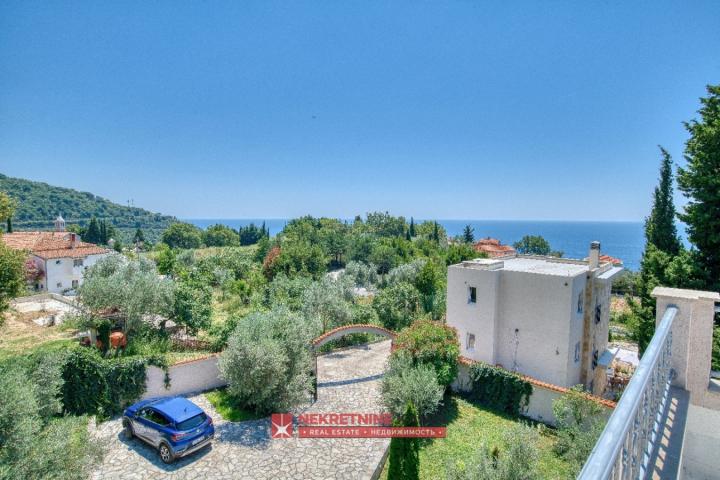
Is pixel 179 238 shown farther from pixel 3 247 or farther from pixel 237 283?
pixel 3 247

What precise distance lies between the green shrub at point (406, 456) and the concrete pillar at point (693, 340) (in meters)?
7.42

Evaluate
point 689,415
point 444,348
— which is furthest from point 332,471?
point 689,415

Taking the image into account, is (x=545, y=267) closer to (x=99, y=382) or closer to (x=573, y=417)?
(x=573, y=417)

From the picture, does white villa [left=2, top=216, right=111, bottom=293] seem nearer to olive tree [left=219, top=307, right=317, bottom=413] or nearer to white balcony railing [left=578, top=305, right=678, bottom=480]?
olive tree [left=219, top=307, right=317, bottom=413]

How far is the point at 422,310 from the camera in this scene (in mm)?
30844

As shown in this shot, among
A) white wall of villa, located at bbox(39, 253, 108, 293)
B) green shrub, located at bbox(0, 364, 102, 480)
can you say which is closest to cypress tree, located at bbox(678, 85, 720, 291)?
green shrub, located at bbox(0, 364, 102, 480)

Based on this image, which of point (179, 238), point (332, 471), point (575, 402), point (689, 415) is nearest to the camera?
point (689, 415)

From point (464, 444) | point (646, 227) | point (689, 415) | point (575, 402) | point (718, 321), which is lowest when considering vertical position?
point (464, 444)

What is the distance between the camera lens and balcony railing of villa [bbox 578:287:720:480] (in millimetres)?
2047

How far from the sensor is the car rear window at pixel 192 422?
1217 cm

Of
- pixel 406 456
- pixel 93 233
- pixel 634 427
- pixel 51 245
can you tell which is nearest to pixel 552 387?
pixel 406 456

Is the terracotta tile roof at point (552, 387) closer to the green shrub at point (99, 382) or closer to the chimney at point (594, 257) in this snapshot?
the chimney at point (594, 257)

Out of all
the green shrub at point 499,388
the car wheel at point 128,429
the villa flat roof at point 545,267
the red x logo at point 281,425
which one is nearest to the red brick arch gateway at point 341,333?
the red x logo at point 281,425

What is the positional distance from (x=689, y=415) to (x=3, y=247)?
26.0 metres
